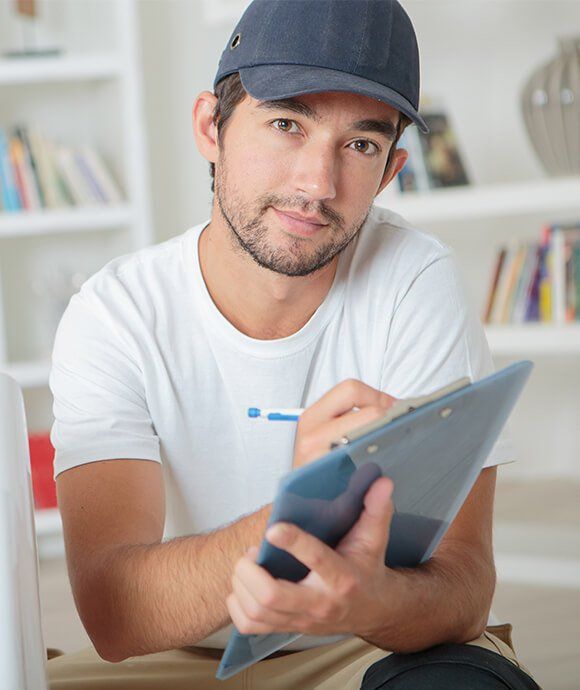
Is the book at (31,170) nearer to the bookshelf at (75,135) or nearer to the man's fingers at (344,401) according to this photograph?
the bookshelf at (75,135)

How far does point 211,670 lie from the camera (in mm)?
1475

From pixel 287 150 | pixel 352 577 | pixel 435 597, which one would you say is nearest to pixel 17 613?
pixel 352 577

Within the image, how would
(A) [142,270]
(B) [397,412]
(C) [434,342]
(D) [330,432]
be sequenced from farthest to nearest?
(A) [142,270], (C) [434,342], (D) [330,432], (B) [397,412]

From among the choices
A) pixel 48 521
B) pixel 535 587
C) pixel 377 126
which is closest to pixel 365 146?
pixel 377 126

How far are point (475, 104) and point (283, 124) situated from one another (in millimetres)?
2320

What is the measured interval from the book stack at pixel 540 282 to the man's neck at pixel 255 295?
1502 mm

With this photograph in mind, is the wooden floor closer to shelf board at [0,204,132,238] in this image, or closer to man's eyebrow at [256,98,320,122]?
shelf board at [0,204,132,238]

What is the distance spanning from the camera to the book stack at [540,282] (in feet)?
9.54

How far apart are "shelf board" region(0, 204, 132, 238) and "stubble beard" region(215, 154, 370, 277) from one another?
1.83 metres

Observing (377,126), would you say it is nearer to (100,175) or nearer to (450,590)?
(450,590)

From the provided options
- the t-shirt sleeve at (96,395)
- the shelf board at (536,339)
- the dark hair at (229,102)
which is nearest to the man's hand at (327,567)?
the t-shirt sleeve at (96,395)

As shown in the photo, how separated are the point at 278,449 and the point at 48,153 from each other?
79.6 inches

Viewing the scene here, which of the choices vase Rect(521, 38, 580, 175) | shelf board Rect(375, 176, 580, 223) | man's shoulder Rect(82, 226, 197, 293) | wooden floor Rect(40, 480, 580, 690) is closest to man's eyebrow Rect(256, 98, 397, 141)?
man's shoulder Rect(82, 226, 197, 293)

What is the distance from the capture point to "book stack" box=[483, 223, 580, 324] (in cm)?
291
